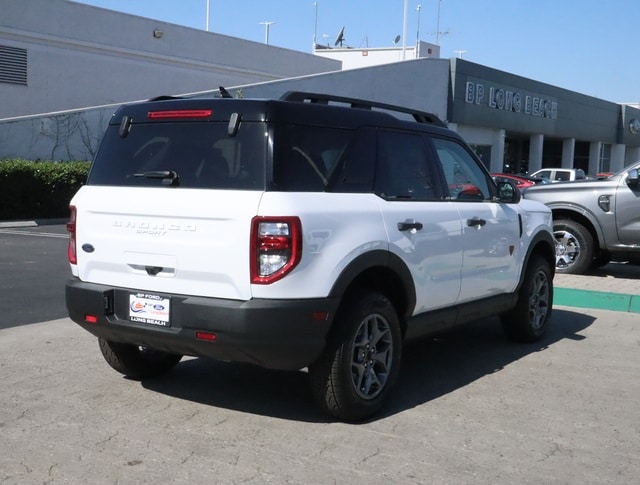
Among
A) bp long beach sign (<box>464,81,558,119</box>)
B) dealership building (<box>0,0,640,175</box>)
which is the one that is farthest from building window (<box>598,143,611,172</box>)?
bp long beach sign (<box>464,81,558,119</box>)

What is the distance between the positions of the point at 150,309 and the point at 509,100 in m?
34.2

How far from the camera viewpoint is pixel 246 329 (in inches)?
181

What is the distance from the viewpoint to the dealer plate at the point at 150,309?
4.88 m

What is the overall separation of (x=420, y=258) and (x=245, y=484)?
216cm

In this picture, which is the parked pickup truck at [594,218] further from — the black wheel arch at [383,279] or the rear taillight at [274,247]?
the rear taillight at [274,247]

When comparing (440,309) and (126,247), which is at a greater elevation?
(126,247)

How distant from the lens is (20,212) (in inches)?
798

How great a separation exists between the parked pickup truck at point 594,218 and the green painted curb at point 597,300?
217 centimetres

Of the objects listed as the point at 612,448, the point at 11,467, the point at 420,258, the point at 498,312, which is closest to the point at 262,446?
the point at 11,467

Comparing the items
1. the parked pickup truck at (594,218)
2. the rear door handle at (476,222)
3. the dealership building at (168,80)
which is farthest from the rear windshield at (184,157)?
the dealership building at (168,80)

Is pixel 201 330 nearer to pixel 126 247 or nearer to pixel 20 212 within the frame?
pixel 126 247

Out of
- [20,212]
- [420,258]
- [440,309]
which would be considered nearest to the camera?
[420,258]

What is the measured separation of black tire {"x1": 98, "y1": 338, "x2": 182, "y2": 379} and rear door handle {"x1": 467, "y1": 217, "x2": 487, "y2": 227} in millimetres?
2461

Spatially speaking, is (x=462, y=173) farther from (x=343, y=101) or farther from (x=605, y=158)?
(x=605, y=158)
